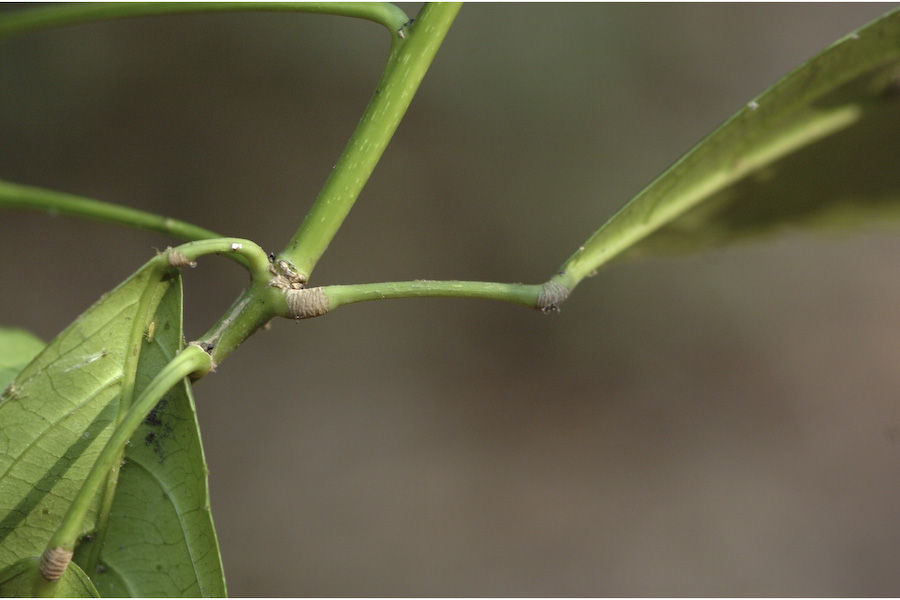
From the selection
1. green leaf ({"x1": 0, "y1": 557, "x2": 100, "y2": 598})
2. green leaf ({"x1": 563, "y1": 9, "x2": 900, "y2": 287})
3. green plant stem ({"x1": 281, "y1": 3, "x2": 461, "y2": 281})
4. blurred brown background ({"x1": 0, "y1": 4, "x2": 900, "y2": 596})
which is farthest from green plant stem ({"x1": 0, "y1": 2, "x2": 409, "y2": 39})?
blurred brown background ({"x1": 0, "y1": 4, "x2": 900, "y2": 596})

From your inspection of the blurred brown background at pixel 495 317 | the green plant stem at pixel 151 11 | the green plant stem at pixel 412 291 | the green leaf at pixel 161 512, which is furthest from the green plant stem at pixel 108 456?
the blurred brown background at pixel 495 317

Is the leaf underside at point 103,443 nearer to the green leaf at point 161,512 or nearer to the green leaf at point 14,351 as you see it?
the green leaf at point 161,512

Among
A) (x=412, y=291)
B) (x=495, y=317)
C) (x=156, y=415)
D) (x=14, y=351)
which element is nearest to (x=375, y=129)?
(x=412, y=291)

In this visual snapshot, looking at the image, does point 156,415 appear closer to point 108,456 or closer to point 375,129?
point 108,456

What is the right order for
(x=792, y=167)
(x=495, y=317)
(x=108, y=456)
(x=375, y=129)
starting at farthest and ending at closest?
(x=495, y=317) → (x=792, y=167) → (x=375, y=129) → (x=108, y=456)

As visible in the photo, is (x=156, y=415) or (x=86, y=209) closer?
(x=156, y=415)

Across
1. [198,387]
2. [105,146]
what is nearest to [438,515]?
[198,387]

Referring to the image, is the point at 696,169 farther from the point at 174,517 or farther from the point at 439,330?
the point at 439,330
